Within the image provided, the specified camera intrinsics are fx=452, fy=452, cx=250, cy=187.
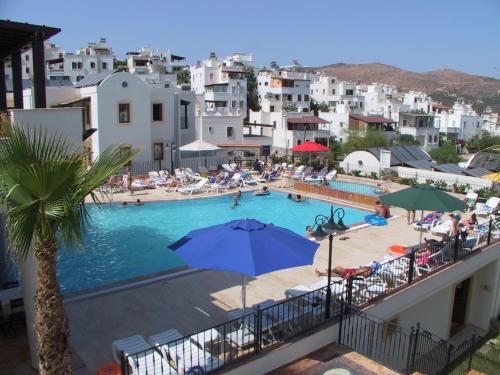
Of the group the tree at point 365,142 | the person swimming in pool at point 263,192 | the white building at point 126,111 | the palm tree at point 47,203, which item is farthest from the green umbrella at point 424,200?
the tree at point 365,142

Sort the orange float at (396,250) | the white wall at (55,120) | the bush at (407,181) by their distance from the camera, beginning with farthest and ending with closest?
the bush at (407,181) < the orange float at (396,250) < the white wall at (55,120)

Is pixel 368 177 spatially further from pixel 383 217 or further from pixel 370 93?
pixel 370 93

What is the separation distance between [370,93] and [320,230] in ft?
280

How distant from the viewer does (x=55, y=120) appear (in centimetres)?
754


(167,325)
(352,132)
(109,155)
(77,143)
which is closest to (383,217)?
(167,325)

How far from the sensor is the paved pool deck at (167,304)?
27.7 ft

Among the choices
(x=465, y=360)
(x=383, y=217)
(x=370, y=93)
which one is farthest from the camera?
(x=370, y=93)

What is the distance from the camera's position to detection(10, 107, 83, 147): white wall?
23.7 ft

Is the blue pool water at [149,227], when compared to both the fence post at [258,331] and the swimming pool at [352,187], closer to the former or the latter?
the swimming pool at [352,187]

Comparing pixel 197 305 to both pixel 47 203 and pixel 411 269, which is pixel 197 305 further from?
pixel 47 203

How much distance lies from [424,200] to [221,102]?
53.7m

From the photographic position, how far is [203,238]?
308 inches

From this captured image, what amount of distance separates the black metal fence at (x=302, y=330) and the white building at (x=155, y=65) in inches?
1780

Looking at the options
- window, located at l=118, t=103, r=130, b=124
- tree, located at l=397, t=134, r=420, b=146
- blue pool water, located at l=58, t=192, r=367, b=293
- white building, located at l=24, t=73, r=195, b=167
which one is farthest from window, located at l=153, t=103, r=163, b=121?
tree, located at l=397, t=134, r=420, b=146
